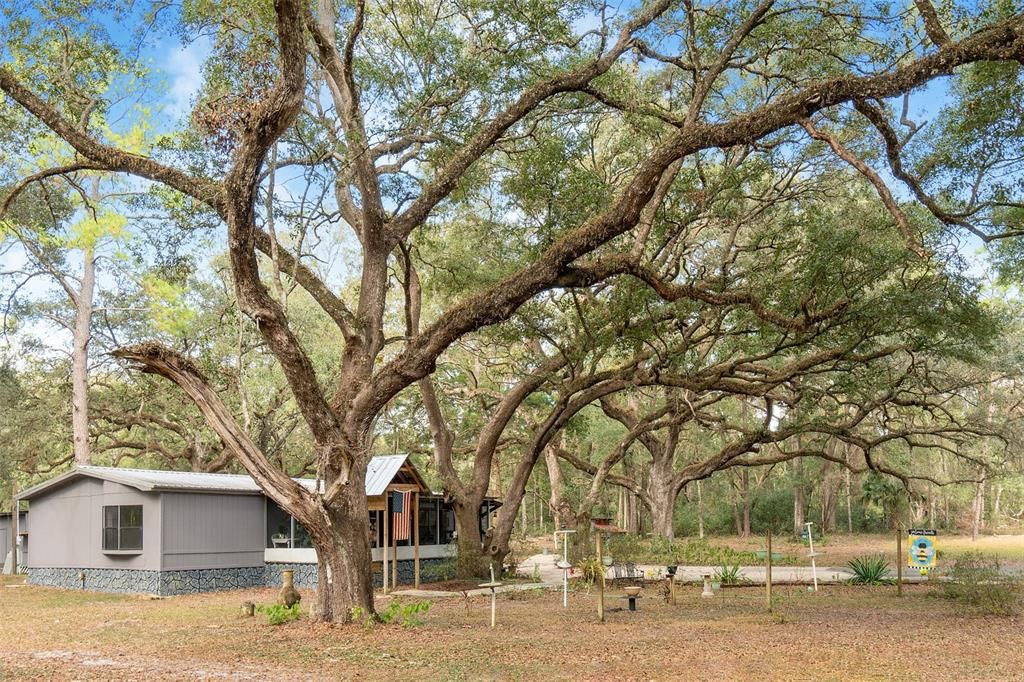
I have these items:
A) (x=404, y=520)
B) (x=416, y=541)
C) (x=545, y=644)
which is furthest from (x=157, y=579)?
(x=545, y=644)

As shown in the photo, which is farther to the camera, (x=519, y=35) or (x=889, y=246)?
(x=889, y=246)

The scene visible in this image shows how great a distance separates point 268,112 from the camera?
9.20 meters

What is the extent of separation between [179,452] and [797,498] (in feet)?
89.8

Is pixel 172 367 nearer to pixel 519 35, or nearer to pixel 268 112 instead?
pixel 268 112

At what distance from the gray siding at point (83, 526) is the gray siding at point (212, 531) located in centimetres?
36

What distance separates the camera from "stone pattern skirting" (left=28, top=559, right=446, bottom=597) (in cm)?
1833

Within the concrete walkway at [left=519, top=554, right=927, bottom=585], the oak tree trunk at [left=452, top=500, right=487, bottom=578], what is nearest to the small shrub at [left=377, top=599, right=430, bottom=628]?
the oak tree trunk at [left=452, top=500, right=487, bottom=578]

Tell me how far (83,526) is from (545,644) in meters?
14.7

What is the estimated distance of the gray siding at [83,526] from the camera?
60.4 feet

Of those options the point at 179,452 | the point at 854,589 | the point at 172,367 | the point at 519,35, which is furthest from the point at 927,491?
the point at 172,367

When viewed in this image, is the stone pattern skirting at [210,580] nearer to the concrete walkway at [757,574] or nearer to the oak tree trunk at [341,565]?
the concrete walkway at [757,574]

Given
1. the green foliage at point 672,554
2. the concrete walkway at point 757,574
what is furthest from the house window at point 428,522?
the green foliage at point 672,554

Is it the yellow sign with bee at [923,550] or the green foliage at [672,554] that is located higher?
the yellow sign with bee at [923,550]

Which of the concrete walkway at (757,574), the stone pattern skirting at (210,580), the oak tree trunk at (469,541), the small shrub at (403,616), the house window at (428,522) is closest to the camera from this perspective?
the small shrub at (403,616)
